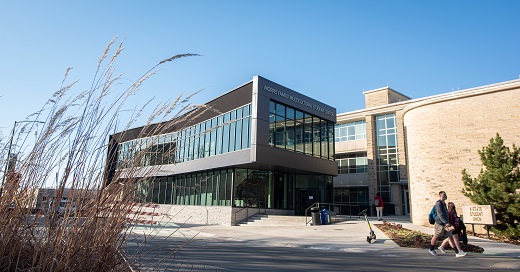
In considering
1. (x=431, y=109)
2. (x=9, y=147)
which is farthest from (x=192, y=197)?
(x=9, y=147)

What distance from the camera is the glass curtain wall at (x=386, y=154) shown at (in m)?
37.7

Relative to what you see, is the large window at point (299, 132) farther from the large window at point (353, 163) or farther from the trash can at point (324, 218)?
the large window at point (353, 163)

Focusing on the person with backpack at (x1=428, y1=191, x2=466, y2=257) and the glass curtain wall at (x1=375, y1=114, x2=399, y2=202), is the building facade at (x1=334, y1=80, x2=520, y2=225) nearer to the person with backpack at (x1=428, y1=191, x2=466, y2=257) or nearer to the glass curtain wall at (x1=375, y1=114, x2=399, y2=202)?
the person with backpack at (x1=428, y1=191, x2=466, y2=257)

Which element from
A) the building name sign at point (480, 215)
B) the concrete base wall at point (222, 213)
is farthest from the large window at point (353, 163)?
the building name sign at point (480, 215)

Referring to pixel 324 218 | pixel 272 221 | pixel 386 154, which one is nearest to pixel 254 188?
pixel 272 221

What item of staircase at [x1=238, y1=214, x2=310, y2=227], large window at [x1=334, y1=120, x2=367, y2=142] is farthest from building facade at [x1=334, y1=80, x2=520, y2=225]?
large window at [x1=334, y1=120, x2=367, y2=142]

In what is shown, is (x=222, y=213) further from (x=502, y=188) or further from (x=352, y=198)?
(x=352, y=198)

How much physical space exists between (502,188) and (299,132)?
14.0 m

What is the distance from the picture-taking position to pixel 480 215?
1425cm

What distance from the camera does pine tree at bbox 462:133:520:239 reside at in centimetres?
1370

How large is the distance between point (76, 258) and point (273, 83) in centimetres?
2208

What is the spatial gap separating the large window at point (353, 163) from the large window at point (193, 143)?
19.3 meters

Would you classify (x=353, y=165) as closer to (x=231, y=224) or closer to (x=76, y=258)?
(x=231, y=224)

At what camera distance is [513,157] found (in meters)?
14.3
